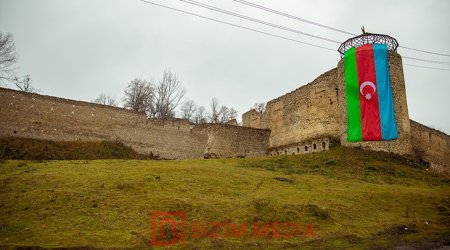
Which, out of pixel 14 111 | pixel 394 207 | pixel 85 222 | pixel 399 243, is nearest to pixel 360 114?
pixel 394 207

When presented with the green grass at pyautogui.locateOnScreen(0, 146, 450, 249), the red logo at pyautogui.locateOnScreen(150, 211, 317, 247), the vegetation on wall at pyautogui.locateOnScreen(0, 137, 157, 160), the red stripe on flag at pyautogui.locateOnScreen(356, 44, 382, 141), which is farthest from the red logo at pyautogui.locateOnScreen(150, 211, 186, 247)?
the red stripe on flag at pyautogui.locateOnScreen(356, 44, 382, 141)

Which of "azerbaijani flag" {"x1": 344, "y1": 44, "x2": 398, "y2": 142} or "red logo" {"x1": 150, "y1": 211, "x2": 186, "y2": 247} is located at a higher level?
"azerbaijani flag" {"x1": 344, "y1": 44, "x2": 398, "y2": 142}

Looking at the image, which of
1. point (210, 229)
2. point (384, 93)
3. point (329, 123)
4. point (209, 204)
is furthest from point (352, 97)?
point (210, 229)

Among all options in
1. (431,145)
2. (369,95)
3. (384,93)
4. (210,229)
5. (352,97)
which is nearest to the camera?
(210,229)

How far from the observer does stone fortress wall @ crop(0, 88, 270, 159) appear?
2481 centimetres

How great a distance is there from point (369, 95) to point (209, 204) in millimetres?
17270

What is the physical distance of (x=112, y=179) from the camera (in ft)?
50.2

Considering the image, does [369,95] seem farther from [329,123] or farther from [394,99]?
[329,123]

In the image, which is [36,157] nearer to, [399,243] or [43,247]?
[43,247]

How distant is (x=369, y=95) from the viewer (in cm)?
2567

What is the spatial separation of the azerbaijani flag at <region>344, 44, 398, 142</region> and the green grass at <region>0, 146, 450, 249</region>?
5.11m

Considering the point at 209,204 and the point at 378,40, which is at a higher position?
the point at 378,40

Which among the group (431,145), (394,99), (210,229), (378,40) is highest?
(378,40)

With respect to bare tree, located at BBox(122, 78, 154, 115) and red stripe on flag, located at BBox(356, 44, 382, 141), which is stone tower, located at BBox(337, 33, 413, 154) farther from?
bare tree, located at BBox(122, 78, 154, 115)
